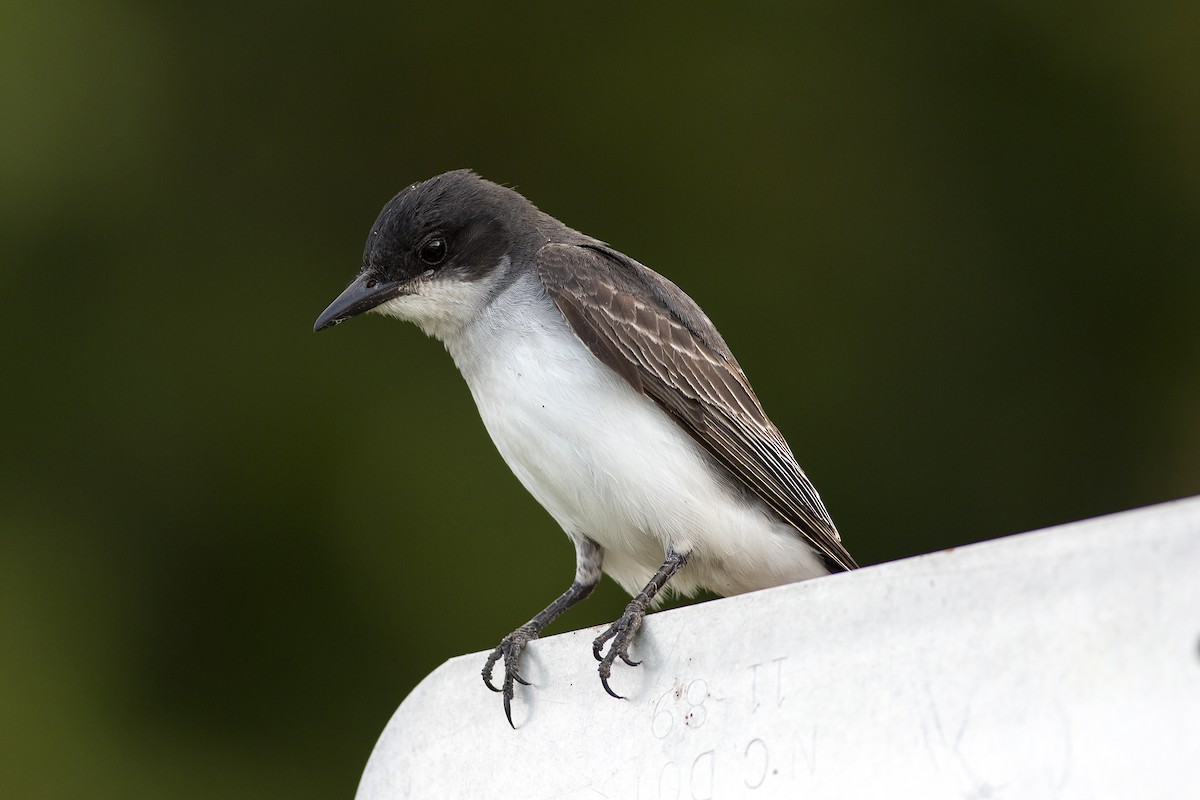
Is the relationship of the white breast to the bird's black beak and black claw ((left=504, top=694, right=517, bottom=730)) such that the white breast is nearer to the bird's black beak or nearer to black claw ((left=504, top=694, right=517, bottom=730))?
the bird's black beak

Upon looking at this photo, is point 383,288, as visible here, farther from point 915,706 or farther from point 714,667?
point 915,706

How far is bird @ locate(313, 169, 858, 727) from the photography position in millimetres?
3137

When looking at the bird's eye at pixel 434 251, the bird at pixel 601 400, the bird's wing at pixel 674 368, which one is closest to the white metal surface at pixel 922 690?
the bird at pixel 601 400

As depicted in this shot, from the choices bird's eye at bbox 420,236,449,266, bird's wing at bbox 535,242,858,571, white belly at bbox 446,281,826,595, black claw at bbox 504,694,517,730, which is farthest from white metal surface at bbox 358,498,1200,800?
bird's eye at bbox 420,236,449,266

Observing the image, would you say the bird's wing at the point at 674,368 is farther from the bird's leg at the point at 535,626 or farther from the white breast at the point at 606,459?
the bird's leg at the point at 535,626

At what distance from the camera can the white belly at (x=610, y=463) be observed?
3117 mm

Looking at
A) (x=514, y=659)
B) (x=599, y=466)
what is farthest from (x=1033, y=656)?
(x=599, y=466)

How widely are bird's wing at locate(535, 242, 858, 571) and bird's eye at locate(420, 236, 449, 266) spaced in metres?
0.29

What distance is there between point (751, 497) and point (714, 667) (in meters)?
1.34

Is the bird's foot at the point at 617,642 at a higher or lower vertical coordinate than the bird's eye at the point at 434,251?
lower

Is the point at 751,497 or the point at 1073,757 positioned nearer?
the point at 1073,757

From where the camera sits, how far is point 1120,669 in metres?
1.43

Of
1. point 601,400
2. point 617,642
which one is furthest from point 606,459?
Answer: point 617,642

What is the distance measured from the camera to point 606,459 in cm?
310
